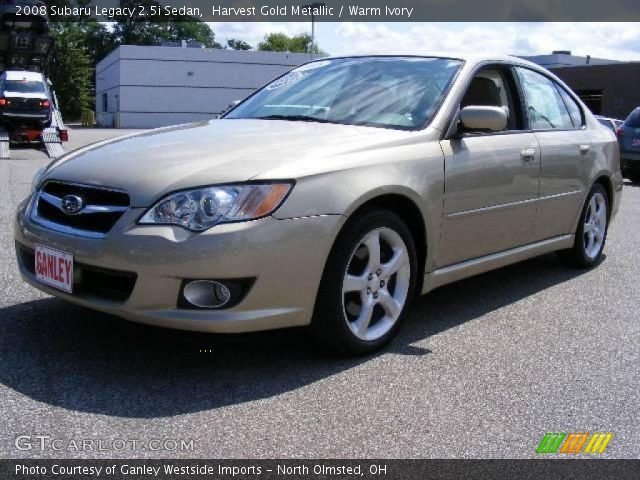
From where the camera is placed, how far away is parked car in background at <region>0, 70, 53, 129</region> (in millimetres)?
18703

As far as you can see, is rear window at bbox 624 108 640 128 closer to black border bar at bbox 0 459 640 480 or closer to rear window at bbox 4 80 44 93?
black border bar at bbox 0 459 640 480

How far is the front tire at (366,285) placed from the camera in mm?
3383

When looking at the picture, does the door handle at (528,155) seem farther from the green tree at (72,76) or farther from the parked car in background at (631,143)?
the green tree at (72,76)

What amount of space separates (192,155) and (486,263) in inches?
77.2

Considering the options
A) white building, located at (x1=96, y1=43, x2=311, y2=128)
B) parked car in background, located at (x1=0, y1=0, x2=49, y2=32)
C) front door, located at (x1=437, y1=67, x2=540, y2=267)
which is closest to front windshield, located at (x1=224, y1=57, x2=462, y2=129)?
front door, located at (x1=437, y1=67, x2=540, y2=267)

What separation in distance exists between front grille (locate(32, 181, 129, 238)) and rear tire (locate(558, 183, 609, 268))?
3.65m

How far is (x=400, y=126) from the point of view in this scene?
3.98 meters

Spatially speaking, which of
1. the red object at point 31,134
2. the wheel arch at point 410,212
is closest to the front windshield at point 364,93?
the wheel arch at point 410,212

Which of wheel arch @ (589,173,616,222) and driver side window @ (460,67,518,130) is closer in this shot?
driver side window @ (460,67,518,130)

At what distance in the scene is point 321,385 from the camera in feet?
10.7

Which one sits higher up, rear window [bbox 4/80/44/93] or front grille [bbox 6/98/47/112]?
rear window [bbox 4/80/44/93]

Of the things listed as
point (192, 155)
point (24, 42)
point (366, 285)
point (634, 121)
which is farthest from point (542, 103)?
point (24, 42)

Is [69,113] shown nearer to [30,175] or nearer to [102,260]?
[30,175]

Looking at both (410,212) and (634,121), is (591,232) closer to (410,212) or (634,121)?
(410,212)
